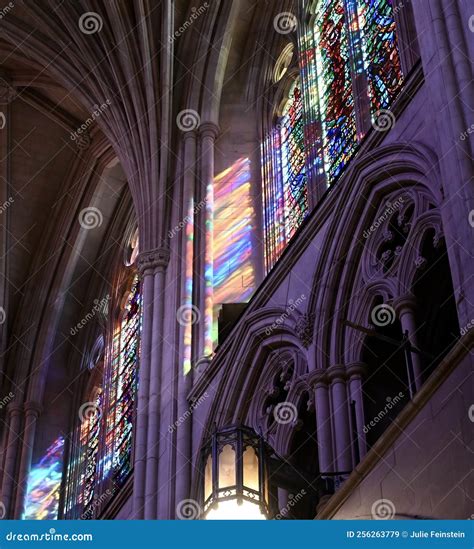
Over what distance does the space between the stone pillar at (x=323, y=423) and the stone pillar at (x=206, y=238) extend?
3518 millimetres

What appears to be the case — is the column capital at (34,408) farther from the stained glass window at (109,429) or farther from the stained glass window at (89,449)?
the stained glass window at (89,449)

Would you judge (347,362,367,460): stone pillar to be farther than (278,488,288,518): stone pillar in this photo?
No

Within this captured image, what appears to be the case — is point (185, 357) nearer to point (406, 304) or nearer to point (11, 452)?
point (406, 304)

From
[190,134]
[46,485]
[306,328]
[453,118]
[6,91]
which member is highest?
[6,91]

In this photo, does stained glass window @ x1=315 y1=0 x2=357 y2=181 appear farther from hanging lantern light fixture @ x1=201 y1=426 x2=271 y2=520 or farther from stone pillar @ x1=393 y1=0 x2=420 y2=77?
hanging lantern light fixture @ x1=201 y1=426 x2=271 y2=520

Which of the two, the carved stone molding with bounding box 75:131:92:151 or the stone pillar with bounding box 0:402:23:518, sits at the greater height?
the carved stone molding with bounding box 75:131:92:151

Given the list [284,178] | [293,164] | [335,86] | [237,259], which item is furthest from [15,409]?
[335,86]

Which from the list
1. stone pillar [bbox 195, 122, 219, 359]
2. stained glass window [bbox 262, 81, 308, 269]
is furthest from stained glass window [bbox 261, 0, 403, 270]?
stone pillar [bbox 195, 122, 219, 359]

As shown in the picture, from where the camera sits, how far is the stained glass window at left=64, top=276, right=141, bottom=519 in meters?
20.3

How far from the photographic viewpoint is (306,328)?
1381 centimetres

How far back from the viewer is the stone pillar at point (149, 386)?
53.4 feet

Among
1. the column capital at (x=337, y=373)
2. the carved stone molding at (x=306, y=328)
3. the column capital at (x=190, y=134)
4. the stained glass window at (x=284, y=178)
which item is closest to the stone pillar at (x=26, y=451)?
the column capital at (x=190, y=134)

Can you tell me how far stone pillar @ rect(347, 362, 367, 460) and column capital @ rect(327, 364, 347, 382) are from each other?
0.07 m

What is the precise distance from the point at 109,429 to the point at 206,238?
189 inches
